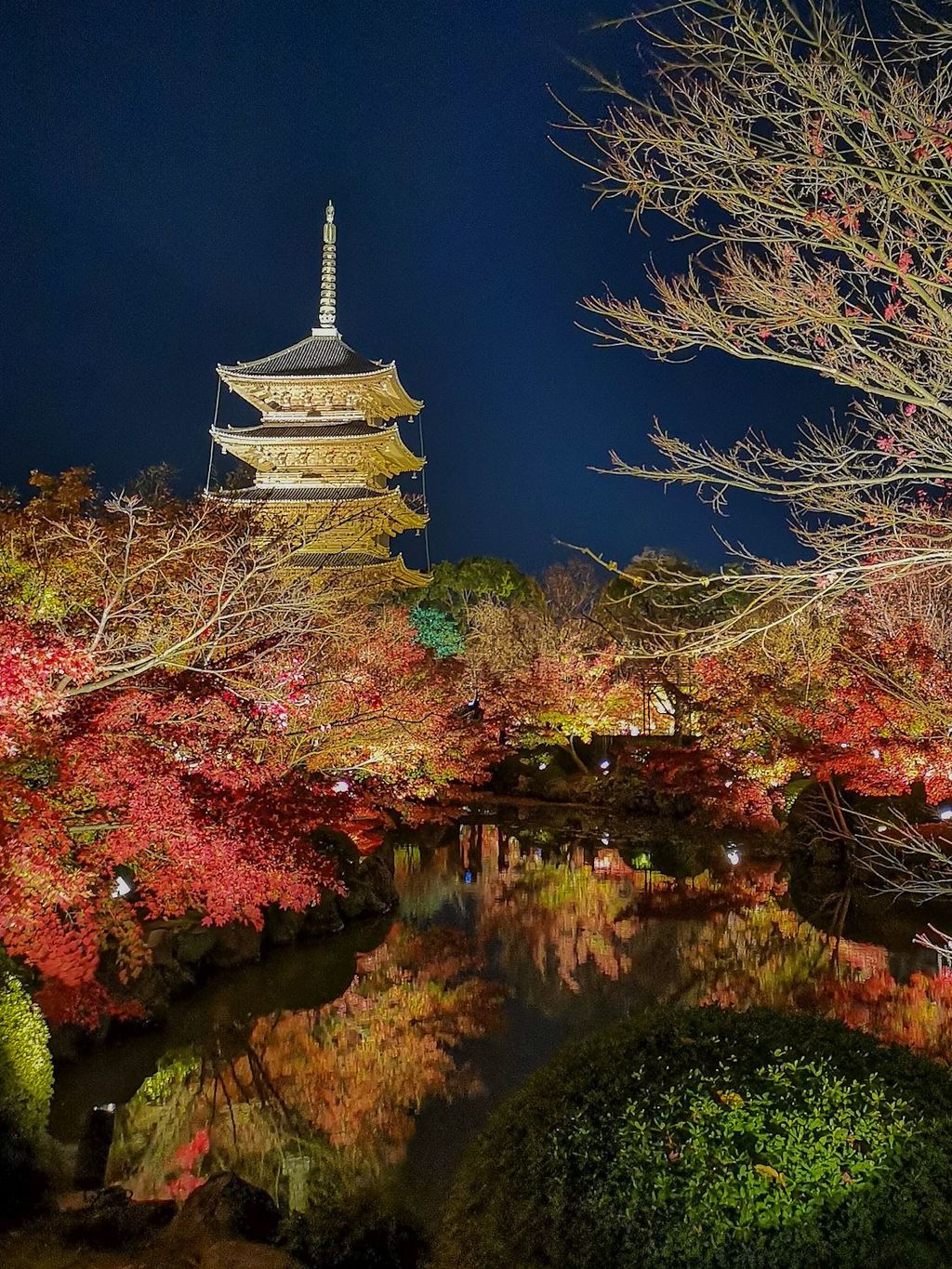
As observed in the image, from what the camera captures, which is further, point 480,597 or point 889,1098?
point 480,597

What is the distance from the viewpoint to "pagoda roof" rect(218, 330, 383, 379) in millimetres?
26766

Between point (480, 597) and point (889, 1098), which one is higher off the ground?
point (480, 597)

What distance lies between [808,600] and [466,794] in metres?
19.2

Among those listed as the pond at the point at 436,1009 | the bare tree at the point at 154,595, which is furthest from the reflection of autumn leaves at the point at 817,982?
the bare tree at the point at 154,595

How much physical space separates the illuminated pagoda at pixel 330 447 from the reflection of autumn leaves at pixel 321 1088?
16932mm

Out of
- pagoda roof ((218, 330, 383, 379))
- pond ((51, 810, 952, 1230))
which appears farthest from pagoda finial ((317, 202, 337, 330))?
pond ((51, 810, 952, 1230))

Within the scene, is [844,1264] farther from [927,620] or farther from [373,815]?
[927,620]

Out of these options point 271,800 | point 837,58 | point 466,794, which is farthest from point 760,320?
point 466,794

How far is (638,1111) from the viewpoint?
345 centimetres

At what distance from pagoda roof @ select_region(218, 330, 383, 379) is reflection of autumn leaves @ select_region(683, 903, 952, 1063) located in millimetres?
20332

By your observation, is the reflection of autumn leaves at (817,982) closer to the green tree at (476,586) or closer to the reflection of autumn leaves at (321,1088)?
the reflection of autumn leaves at (321,1088)

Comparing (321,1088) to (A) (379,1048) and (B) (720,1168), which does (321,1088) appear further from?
(B) (720,1168)

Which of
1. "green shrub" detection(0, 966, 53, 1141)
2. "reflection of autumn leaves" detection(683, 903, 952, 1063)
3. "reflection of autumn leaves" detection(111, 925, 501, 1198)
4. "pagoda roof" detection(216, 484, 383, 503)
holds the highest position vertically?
"pagoda roof" detection(216, 484, 383, 503)

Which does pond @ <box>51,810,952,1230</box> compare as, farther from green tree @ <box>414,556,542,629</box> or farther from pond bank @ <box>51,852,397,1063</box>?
green tree @ <box>414,556,542,629</box>
